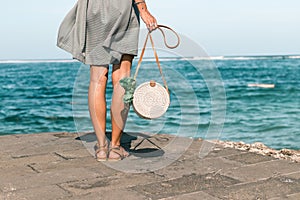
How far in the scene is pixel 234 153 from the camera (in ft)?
12.3

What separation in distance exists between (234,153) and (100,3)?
5.36 feet

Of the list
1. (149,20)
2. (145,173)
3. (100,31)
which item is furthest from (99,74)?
(145,173)

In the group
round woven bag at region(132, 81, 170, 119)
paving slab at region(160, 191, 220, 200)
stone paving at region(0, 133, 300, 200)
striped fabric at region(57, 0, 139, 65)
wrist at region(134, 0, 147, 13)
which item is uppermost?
wrist at region(134, 0, 147, 13)

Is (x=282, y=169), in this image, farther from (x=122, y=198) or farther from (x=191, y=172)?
(x=122, y=198)

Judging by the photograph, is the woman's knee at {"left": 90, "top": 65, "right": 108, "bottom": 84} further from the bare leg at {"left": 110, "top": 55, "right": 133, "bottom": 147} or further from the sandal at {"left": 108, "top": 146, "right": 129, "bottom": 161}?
the sandal at {"left": 108, "top": 146, "right": 129, "bottom": 161}

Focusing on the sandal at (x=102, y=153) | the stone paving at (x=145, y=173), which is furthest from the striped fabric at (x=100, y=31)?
the stone paving at (x=145, y=173)

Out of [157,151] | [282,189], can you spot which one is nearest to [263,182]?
[282,189]

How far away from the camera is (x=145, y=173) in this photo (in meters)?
3.10

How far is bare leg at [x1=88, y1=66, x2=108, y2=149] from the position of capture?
3318 mm

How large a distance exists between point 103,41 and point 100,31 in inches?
2.9

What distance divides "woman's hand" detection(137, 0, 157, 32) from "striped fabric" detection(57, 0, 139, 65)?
78mm

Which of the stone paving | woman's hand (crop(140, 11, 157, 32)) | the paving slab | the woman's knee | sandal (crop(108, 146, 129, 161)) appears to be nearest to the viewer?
the paving slab

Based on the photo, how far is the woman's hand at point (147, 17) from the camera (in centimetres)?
316

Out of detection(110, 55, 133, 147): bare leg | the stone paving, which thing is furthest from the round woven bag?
the stone paving
